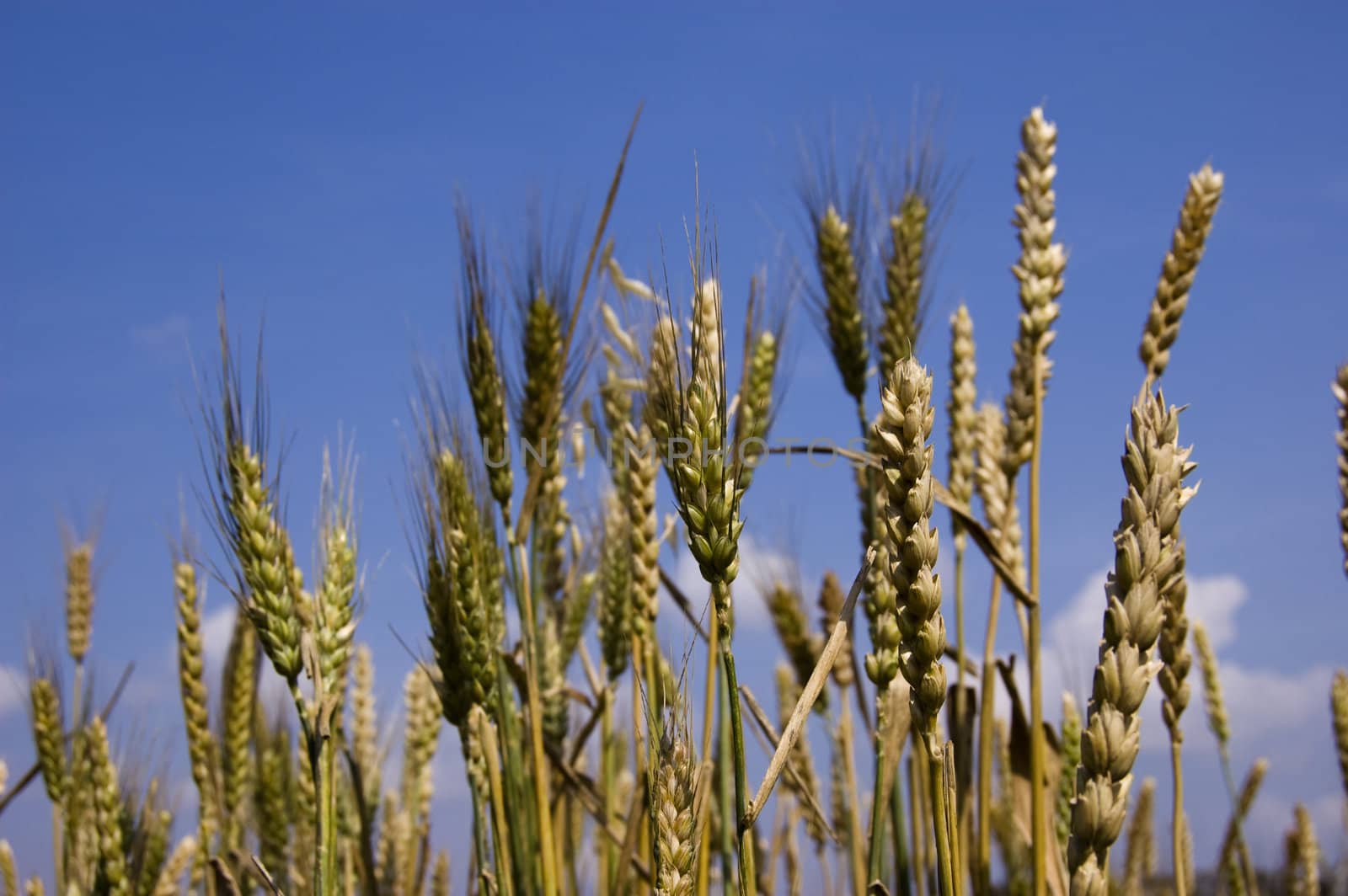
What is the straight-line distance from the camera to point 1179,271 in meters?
2.79

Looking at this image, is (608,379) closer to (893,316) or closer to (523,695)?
(893,316)

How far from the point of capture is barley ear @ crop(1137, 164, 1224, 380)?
2.77 m

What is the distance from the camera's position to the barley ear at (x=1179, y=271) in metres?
2.77

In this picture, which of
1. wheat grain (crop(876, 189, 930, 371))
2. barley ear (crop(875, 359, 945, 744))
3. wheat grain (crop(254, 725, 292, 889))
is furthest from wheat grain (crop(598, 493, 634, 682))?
barley ear (crop(875, 359, 945, 744))

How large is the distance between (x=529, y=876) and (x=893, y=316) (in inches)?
69.6

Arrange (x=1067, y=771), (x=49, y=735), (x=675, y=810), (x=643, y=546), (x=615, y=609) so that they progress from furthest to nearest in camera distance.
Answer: (x=49, y=735), (x=615, y=609), (x=1067, y=771), (x=643, y=546), (x=675, y=810)

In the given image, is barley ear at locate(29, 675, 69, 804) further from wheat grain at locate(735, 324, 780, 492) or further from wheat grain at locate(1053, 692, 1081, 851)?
wheat grain at locate(1053, 692, 1081, 851)

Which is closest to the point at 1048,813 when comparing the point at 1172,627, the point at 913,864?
the point at 913,864

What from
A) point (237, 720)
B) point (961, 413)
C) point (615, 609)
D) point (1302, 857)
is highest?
point (961, 413)

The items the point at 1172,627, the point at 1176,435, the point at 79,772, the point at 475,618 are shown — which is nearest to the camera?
the point at 1176,435

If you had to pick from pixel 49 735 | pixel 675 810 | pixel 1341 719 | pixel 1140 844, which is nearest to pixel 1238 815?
pixel 1341 719

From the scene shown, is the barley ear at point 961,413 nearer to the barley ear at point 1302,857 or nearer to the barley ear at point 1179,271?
the barley ear at point 1179,271

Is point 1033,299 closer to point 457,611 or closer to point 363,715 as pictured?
point 457,611

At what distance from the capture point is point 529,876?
93.4 inches
